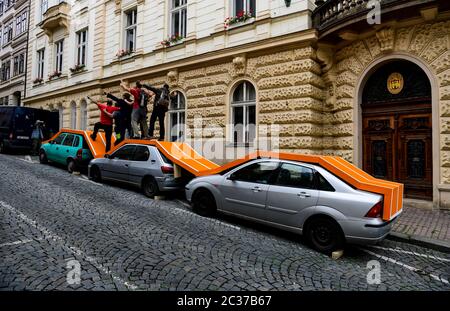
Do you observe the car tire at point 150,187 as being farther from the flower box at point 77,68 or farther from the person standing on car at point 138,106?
the flower box at point 77,68

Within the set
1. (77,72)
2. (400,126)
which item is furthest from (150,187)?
(77,72)

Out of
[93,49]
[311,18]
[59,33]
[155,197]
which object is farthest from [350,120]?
[59,33]

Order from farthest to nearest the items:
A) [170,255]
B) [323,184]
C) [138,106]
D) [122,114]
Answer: [122,114] → [138,106] → [323,184] → [170,255]

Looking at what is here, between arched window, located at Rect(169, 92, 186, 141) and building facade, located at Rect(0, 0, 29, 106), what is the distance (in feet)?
61.0

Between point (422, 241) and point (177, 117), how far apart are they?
34.3 ft

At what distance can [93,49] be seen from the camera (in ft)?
56.4

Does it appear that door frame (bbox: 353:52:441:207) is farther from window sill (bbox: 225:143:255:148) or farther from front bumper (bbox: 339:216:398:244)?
front bumper (bbox: 339:216:398:244)

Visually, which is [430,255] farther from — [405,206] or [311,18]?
[311,18]

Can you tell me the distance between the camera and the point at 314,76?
9.60 m

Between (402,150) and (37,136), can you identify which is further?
(37,136)

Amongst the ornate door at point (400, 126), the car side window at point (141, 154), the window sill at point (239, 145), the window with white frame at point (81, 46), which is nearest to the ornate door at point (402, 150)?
the ornate door at point (400, 126)

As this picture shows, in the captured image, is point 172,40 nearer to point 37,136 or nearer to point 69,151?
point 69,151

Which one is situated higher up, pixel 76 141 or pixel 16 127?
pixel 16 127
